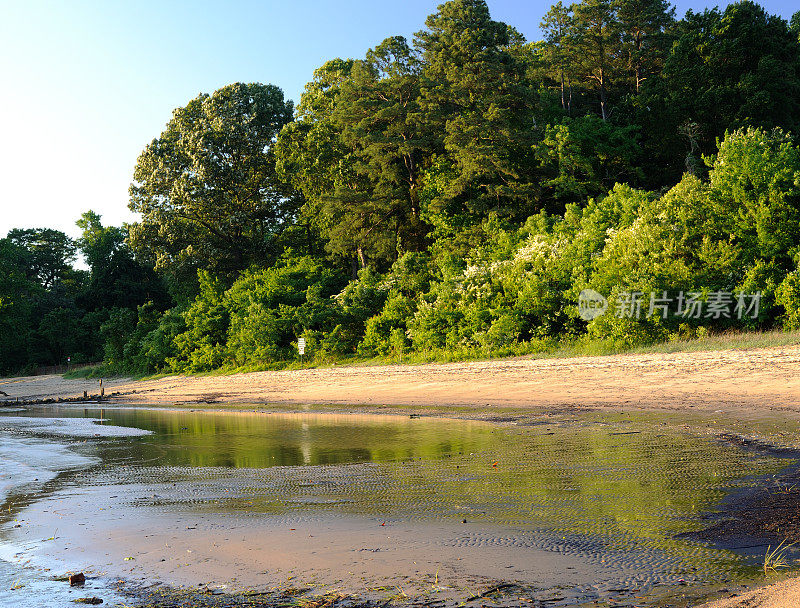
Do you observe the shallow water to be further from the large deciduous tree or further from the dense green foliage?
the large deciduous tree

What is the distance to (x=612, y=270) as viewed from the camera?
80.2ft

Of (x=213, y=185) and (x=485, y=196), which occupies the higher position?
(x=213, y=185)

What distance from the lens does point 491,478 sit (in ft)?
27.1

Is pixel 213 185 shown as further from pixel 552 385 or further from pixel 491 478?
pixel 491 478

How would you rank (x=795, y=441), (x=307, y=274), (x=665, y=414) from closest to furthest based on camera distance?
(x=795, y=441) < (x=665, y=414) < (x=307, y=274)

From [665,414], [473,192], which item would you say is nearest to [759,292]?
[665,414]

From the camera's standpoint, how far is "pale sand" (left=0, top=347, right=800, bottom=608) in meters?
15.0

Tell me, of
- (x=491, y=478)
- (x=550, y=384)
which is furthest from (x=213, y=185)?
(x=491, y=478)

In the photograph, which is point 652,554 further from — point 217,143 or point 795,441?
point 217,143

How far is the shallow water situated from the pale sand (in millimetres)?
2176

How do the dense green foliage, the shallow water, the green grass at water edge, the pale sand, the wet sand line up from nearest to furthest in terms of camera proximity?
the shallow water < the pale sand < the wet sand < the green grass at water edge < the dense green foliage

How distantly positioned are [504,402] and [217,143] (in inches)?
1316

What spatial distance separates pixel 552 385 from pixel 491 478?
439 inches

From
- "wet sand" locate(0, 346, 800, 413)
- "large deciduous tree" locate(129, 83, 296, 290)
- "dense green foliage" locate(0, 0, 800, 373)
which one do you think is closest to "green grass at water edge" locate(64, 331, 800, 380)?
"dense green foliage" locate(0, 0, 800, 373)
